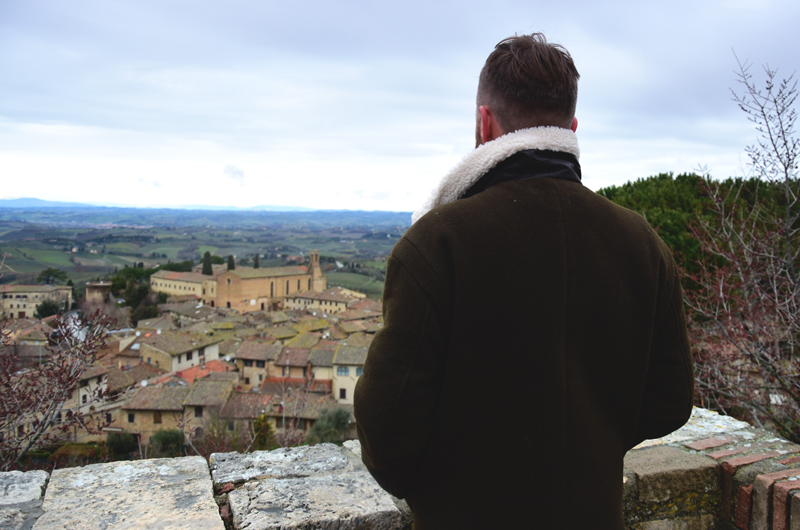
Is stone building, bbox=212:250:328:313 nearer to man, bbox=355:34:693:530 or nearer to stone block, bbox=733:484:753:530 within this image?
stone block, bbox=733:484:753:530

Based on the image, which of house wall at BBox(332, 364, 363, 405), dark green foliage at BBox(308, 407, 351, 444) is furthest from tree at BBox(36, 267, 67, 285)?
dark green foliage at BBox(308, 407, 351, 444)

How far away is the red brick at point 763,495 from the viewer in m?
1.85

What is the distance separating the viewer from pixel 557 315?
98 cm

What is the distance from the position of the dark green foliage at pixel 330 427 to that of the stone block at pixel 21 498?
950 cm

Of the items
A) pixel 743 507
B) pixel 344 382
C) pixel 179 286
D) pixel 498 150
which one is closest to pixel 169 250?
pixel 179 286

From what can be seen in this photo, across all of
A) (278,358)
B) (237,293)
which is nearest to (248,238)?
(237,293)

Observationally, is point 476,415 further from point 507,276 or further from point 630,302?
point 630,302

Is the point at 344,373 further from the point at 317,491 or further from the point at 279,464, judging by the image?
the point at 317,491

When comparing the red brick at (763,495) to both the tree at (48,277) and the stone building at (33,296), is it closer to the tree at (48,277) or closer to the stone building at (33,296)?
the stone building at (33,296)

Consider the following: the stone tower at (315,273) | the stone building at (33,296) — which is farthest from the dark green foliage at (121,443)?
the stone tower at (315,273)

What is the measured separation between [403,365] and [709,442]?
2.03 m

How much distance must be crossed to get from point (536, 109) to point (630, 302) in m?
0.45

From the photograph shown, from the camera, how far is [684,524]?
2020mm

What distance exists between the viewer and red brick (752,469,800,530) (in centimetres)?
185
